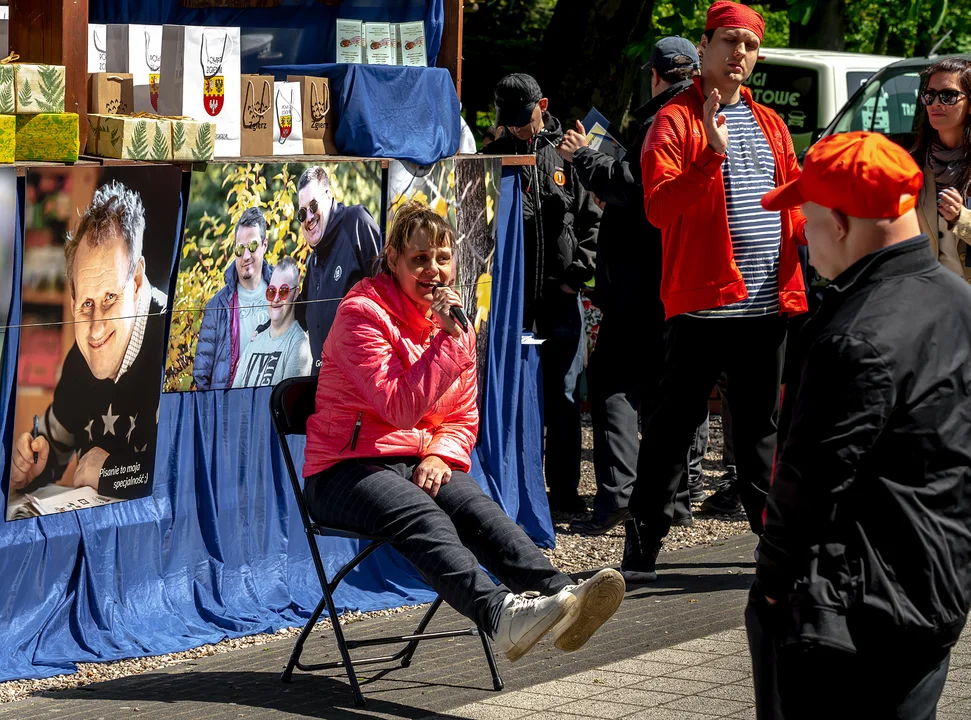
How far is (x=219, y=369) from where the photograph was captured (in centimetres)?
545

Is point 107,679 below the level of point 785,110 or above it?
below

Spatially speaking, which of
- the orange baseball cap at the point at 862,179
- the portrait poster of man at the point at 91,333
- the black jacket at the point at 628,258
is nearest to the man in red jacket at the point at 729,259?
the black jacket at the point at 628,258

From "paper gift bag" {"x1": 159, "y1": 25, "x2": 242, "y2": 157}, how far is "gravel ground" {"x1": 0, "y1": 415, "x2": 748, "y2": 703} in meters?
1.81

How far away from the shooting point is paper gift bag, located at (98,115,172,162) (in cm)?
494

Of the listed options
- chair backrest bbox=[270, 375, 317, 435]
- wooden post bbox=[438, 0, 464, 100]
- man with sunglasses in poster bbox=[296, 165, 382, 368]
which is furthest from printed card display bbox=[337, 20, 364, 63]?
Result: chair backrest bbox=[270, 375, 317, 435]

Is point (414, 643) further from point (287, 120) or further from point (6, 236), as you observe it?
point (287, 120)

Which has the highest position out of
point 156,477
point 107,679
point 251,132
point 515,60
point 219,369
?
point 515,60

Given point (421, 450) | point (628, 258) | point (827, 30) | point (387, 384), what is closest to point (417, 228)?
point (387, 384)

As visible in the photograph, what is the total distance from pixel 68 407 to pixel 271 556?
107 cm

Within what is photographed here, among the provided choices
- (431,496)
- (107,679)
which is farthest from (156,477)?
(431,496)

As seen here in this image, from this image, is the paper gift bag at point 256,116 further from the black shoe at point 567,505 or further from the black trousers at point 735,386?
the black shoe at point 567,505

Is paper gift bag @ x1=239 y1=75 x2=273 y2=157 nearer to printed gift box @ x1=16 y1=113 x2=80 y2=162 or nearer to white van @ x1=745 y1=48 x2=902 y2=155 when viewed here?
printed gift box @ x1=16 y1=113 x2=80 y2=162

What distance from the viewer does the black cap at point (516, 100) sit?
698cm

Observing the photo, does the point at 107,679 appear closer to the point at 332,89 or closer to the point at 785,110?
the point at 332,89
